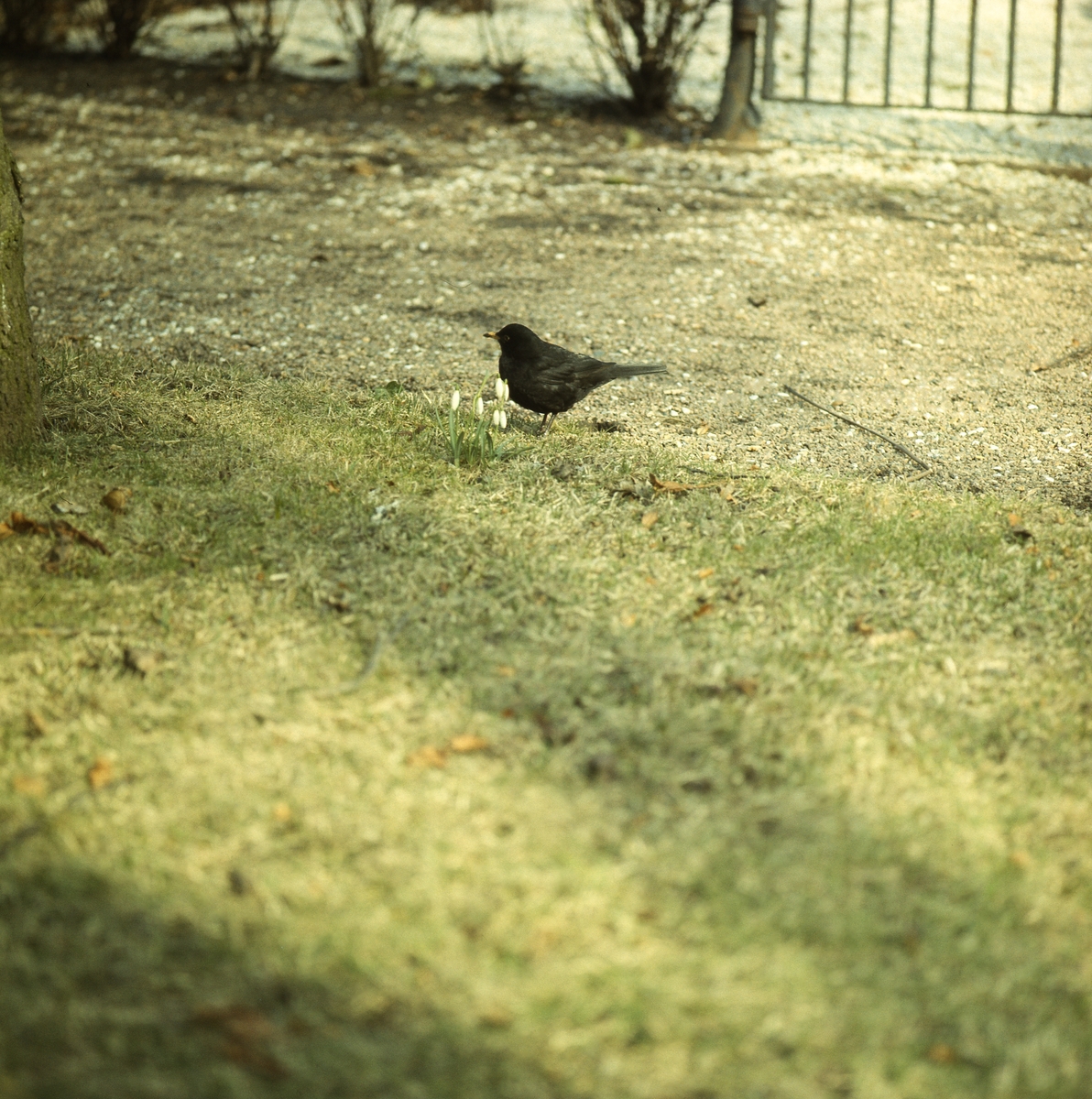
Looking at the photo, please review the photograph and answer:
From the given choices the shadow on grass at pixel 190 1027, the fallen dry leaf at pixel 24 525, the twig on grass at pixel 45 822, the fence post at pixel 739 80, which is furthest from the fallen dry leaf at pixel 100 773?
the fence post at pixel 739 80

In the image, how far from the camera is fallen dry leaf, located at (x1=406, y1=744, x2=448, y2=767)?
2.46 m

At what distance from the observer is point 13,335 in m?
3.48

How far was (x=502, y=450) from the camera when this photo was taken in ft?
12.6

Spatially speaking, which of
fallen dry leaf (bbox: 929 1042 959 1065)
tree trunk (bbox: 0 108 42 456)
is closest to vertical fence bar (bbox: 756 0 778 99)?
tree trunk (bbox: 0 108 42 456)

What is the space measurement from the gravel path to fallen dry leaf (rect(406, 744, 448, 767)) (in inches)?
70.6

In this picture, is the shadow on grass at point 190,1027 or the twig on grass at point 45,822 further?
the twig on grass at point 45,822

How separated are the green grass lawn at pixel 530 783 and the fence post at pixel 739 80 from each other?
4561mm

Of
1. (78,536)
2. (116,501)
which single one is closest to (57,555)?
(78,536)

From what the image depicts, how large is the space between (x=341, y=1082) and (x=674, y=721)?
1.15 m

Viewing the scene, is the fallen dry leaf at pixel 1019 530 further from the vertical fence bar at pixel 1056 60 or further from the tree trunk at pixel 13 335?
the vertical fence bar at pixel 1056 60

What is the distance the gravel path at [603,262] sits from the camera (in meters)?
4.51

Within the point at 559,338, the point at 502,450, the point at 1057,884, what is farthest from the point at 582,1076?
the point at 559,338

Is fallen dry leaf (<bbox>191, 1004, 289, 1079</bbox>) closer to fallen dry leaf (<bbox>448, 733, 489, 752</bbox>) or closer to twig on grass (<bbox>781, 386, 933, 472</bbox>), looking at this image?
fallen dry leaf (<bbox>448, 733, 489, 752</bbox>)

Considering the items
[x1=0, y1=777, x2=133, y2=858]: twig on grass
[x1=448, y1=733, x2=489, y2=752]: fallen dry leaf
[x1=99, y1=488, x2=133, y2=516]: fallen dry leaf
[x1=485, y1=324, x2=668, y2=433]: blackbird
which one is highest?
[x1=485, y1=324, x2=668, y2=433]: blackbird
